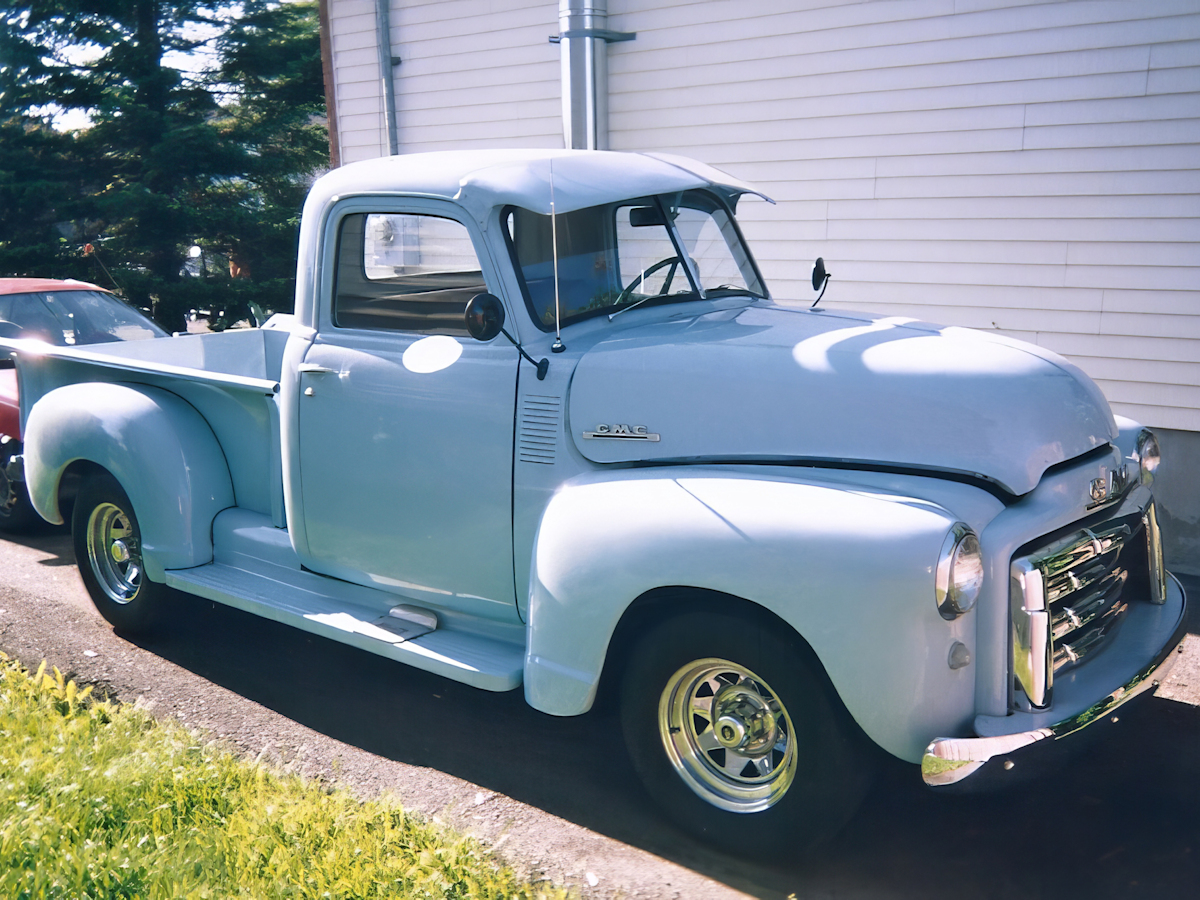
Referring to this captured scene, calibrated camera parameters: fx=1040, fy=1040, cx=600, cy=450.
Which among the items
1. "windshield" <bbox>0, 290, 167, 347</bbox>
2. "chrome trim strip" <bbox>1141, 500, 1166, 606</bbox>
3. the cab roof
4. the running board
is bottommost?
the running board

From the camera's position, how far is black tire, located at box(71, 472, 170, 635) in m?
4.93

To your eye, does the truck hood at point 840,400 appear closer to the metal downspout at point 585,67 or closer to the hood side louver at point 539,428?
the hood side louver at point 539,428

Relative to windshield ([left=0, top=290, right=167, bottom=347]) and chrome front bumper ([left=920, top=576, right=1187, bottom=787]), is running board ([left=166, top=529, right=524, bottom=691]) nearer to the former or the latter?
chrome front bumper ([left=920, top=576, right=1187, bottom=787])

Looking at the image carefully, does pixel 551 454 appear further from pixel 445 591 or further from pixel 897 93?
pixel 897 93

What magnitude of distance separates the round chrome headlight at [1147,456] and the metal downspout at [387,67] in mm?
7193

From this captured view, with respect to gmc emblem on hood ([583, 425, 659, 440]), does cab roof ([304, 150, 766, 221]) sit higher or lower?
higher

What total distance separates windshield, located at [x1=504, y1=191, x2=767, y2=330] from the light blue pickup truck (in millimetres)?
12

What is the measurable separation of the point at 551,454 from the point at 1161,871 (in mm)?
2298

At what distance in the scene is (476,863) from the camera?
10.3 feet

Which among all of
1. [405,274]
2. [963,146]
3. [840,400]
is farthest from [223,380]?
[963,146]

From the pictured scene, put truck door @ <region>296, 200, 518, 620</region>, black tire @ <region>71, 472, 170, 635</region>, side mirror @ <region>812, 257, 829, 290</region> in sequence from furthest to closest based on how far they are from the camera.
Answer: black tire @ <region>71, 472, 170, 635</region> → side mirror @ <region>812, 257, 829, 290</region> → truck door @ <region>296, 200, 518, 620</region>

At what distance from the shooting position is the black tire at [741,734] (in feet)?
9.68

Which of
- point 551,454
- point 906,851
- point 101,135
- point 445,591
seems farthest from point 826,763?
point 101,135

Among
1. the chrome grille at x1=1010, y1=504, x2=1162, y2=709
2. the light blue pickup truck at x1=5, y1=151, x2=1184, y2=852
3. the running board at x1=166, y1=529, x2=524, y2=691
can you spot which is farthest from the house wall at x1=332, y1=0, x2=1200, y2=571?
the running board at x1=166, y1=529, x2=524, y2=691
